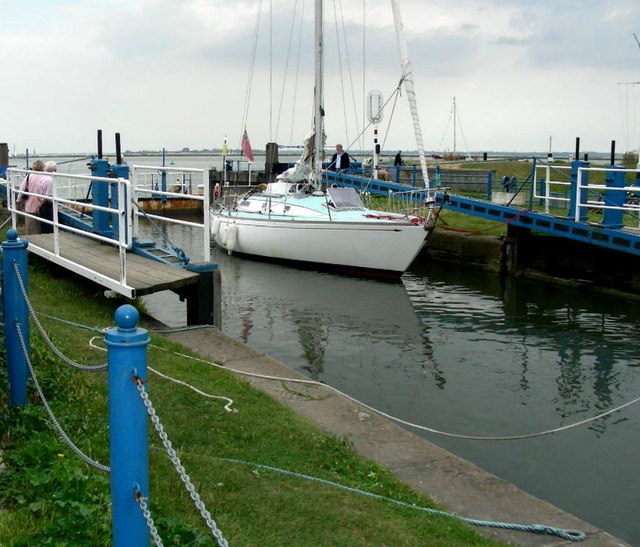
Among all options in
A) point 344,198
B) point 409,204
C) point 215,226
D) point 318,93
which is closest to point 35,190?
point 344,198

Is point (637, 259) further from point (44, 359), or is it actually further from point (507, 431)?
point (44, 359)

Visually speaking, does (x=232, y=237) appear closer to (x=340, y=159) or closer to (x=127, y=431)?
(x=340, y=159)

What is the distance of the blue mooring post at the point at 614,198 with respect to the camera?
17.3 m

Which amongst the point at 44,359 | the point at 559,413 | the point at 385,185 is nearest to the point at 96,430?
the point at 44,359

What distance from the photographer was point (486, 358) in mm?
12438

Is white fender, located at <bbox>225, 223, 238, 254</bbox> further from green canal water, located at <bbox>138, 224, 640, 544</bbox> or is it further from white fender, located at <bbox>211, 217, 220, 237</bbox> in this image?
green canal water, located at <bbox>138, 224, 640, 544</bbox>

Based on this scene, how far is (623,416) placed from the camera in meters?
9.61

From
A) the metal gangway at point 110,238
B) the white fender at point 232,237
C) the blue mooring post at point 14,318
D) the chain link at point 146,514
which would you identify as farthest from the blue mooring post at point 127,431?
the white fender at point 232,237

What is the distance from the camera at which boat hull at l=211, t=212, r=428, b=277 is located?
66.6 ft

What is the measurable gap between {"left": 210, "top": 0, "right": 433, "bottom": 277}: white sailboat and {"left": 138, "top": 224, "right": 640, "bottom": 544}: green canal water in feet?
2.67

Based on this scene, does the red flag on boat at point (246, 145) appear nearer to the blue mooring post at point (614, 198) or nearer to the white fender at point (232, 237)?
the white fender at point (232, 237)

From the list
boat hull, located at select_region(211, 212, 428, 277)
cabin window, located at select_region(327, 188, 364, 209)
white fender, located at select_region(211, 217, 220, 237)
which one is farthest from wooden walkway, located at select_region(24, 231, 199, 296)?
white fender, located at select_region(211, 217, 220, 237)

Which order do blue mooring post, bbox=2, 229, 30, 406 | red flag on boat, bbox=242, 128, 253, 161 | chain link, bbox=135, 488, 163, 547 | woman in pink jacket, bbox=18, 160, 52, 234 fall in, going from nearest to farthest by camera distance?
chain link, bbox=135, 488, 163, 547 < blue mooring post, bbox=2, 229, 30, 406 < woman in pink jacket, bbox=18, 160, 52, 234 < red flag on boat, bbox=242, 128, 253, 161

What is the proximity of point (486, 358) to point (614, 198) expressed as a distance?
742 cm
